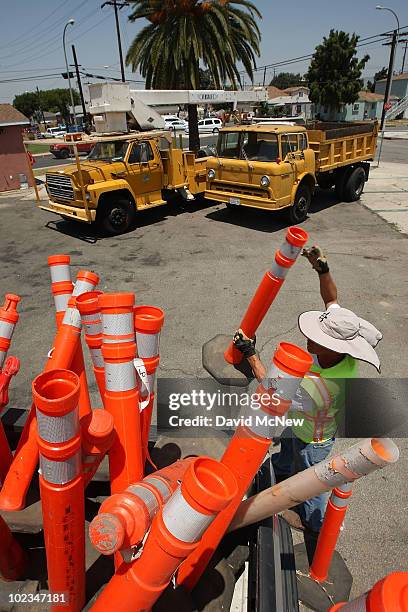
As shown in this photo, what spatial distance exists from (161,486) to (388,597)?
66 centimetres

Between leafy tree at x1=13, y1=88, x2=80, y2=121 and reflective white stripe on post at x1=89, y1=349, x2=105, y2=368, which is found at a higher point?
leafy tree at x1=13, y1=88, x2=80, y2=121

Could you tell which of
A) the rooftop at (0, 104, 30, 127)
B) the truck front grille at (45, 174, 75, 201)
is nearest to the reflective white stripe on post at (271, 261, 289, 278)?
the truck front grille at (45, 174, 75, 201)

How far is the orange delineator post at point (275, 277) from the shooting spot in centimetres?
249

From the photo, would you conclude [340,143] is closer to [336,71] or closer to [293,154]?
[293,154]

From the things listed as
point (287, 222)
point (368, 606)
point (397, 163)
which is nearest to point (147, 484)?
point (368, 606)

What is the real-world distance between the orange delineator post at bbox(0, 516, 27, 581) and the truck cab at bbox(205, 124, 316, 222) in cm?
831

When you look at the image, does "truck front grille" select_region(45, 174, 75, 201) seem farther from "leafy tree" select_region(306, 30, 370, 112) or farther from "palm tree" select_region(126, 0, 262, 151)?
"leafy tree" select_region(306, 30, 370, 112)

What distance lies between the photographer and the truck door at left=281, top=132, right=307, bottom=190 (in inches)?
352

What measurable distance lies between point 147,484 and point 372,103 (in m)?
66.0

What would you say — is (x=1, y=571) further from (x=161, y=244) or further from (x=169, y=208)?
(x=169, y=208)

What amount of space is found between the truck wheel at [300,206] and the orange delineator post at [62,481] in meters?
9.24

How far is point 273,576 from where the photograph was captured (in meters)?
1.45

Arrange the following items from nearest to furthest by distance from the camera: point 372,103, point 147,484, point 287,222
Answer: point 147,484 < point 287,222 < point 372,103

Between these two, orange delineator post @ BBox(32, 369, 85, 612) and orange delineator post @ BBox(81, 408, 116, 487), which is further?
orange delineator post @ BBox(81, 408, 116, 487)
